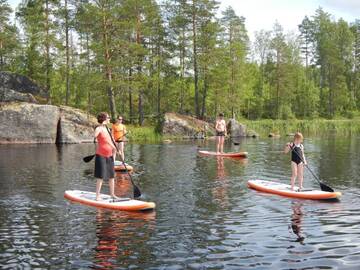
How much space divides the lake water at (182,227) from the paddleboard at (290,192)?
A: 0.34 m

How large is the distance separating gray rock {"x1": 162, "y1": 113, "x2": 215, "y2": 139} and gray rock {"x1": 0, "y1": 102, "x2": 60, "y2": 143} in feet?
32.8

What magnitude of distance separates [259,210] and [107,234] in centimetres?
374

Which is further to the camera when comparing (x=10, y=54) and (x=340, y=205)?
(x=10, y=54)

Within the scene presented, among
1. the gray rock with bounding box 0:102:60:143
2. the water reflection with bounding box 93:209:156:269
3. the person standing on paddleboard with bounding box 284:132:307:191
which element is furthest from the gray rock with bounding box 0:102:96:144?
the water reflection with bounding box 93:209:156:269

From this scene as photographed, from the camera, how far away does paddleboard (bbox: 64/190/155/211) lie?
34.8ft

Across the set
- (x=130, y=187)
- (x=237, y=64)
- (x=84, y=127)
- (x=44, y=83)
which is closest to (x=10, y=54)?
(x=44, y=83)

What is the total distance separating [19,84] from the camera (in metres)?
40.0

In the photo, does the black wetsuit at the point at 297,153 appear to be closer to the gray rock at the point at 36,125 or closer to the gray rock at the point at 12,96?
the gray rock at the point at 36,125

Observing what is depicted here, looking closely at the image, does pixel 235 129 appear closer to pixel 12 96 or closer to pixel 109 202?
pixel 12 96

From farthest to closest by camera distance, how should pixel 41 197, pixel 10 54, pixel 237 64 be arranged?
pixel 237 64
pixel 10 54
pixel 41 197

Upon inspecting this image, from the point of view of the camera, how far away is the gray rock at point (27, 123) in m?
33.2

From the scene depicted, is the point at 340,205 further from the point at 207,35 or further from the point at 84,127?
the point at 207,35

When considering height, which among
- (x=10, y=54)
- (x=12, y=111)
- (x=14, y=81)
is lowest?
(x=12, y=111)

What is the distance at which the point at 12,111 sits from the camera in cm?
3334
